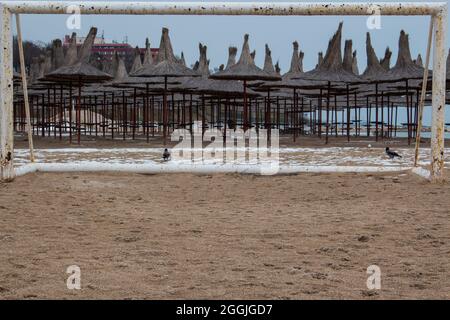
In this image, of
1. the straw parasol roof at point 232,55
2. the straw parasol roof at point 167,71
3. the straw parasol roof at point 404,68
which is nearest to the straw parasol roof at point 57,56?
the straw parasol roof at point 167,71

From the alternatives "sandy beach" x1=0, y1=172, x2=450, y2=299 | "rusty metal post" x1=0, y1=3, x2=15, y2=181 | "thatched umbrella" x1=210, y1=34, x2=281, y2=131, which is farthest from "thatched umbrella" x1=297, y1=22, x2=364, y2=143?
"rusty metal post" x1=0, y1=3, x2=15, y2=181

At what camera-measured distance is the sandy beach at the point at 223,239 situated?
2990 millimetres

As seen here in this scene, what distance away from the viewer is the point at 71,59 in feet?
56.0

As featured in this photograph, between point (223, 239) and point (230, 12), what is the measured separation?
4095 millimetres

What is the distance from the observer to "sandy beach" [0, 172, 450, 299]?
9.81ft

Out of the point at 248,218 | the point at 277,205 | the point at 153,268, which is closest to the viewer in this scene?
the point at 153,268

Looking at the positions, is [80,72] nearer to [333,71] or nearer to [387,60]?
[333,71]

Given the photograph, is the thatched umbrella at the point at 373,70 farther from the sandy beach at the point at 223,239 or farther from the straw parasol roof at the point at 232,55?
the sandy beach at the point at 223,239

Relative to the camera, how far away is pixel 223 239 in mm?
4203

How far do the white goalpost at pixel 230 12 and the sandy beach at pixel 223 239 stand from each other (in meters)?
0.46

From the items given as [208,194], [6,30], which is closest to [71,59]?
[6,30]

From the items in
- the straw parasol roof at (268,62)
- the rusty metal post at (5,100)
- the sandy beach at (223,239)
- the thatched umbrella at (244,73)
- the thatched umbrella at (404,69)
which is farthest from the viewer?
the straw parasol roof at (268,62)
